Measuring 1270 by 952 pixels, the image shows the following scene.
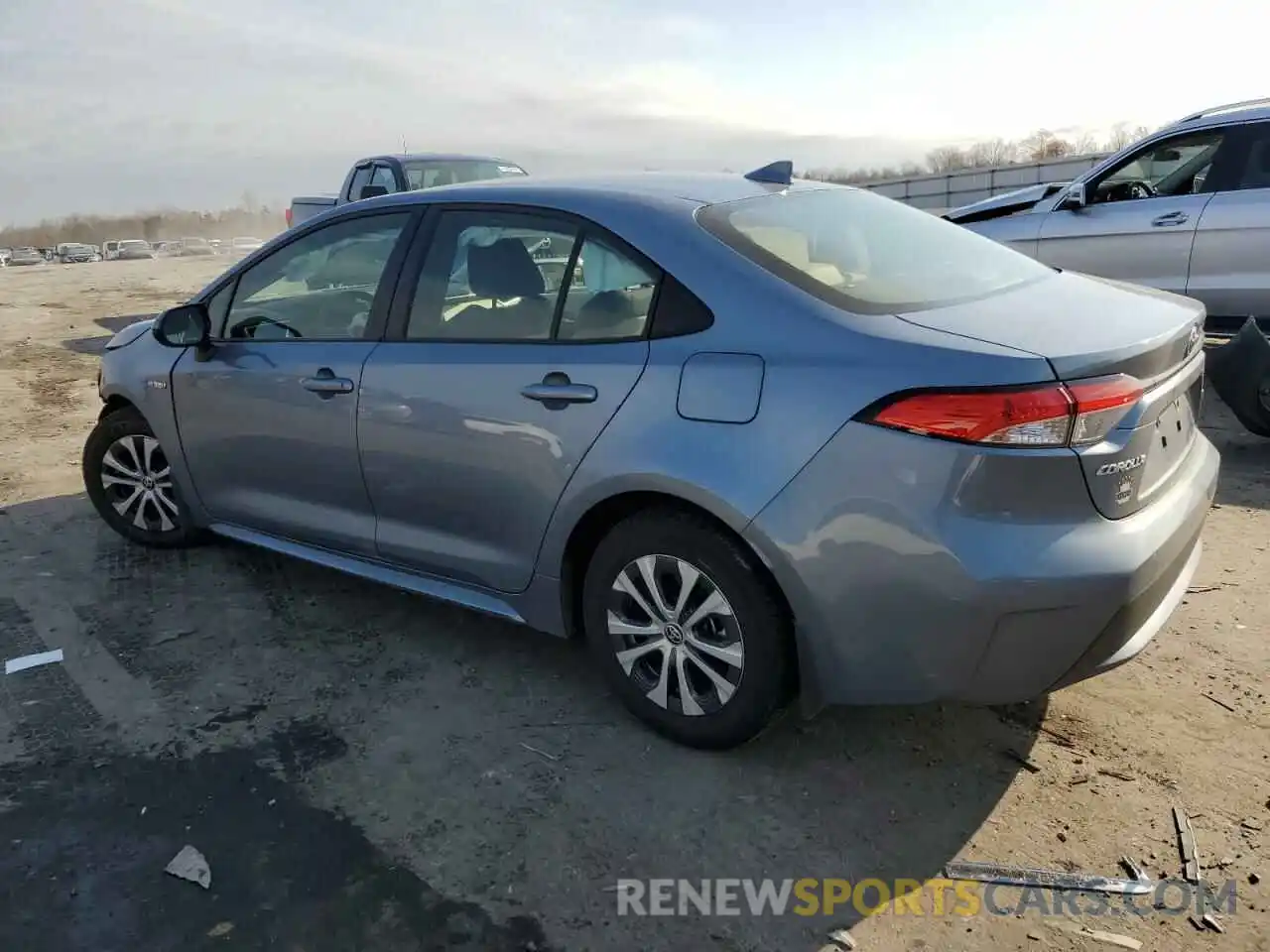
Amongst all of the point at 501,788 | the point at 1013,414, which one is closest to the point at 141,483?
the point at 501,788

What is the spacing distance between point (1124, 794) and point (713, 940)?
1.29 m

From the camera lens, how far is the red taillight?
7.97ft

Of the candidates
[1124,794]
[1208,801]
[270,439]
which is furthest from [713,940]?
[270,439]

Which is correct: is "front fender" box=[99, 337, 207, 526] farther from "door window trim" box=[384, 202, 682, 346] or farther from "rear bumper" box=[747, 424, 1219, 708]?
"rear bumper" box=[747, 424, 1219, 708]

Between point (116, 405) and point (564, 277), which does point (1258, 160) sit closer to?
point (564, 277)

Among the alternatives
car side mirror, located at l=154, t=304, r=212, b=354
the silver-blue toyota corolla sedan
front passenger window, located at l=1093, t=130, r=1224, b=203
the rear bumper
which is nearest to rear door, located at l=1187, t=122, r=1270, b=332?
front passenger window, located at l=1093, t=130, r=1224, b=203

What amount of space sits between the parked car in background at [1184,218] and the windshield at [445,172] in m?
5.99

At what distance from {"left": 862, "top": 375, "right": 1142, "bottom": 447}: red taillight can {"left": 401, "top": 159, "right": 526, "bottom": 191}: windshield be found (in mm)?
9513

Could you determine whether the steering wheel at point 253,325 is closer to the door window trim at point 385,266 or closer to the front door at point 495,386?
the door window trim at point 385,266

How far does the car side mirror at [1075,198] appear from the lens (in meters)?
7.66

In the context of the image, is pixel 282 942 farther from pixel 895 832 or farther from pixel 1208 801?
pixel 1208 801

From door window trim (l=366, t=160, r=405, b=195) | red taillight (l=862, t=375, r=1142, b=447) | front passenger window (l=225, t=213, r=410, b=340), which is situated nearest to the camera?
red taillight (l=862, t=375, r=1142, b=447)

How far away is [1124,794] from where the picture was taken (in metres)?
2.84

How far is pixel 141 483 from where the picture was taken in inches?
189
